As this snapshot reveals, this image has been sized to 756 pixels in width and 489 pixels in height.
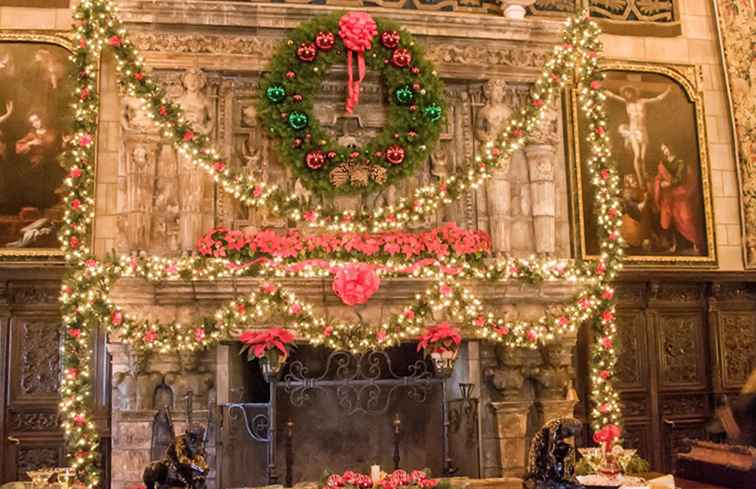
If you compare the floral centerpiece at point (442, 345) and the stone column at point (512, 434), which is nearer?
the floral centerpiece at point (442, 345)

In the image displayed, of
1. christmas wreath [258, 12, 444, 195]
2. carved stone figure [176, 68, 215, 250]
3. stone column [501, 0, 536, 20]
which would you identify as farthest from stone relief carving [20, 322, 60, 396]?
stone column [501, 0, 536, 20]

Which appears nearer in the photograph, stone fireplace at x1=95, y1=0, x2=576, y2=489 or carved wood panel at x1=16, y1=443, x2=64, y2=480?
stone fireplace at x1=95, y1=0, x2=576, y2=489

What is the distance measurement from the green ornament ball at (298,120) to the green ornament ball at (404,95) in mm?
861

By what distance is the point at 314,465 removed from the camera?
7137 mm

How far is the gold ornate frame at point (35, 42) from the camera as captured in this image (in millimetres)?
7266

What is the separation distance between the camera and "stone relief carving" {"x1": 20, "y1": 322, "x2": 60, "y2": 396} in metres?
7.20

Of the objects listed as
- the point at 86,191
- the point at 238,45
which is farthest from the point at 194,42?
the point at 86,191

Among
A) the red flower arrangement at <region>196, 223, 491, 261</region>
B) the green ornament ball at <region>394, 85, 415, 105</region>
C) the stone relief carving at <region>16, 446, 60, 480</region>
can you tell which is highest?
the green ornament ball at <region>394, 85, 415, 105</region>

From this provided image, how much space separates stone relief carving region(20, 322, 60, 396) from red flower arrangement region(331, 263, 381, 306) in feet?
9.55

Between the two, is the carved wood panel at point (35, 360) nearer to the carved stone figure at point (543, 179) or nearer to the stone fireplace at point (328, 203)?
the stone fireplace at point (328, 203)

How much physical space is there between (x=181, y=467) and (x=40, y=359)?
3.58 meters

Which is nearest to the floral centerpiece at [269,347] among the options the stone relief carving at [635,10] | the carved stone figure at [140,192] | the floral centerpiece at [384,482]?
the carved stone figure at [140,192]

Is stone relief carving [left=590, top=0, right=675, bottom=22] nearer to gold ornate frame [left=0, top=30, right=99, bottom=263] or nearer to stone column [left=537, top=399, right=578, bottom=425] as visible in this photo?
stone column [left=537, top=399, right=578, bottom=425]

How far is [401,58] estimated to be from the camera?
6.98 metres
